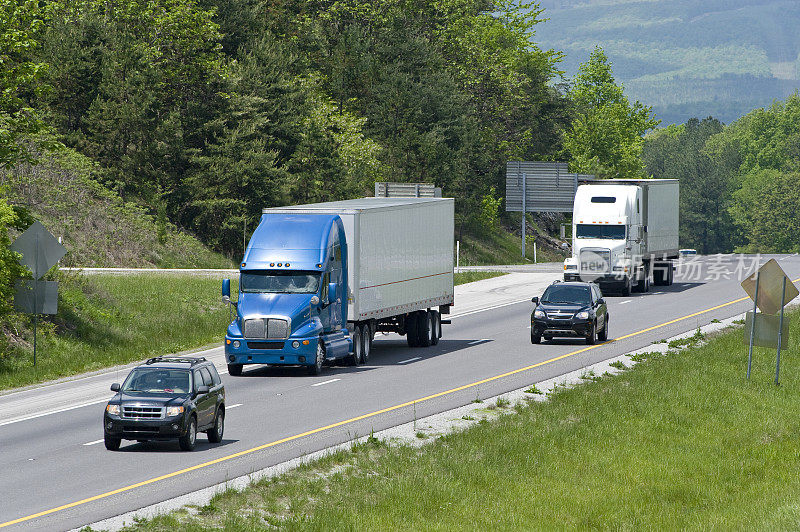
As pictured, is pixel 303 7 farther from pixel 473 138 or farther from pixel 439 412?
pixel 439 412

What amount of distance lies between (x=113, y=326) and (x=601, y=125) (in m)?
86.5

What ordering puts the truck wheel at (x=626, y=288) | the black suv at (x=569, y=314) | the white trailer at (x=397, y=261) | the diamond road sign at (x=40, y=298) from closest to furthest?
the diamond road sign at (x=40, y=298), the white trailer at (x=397, y=261), the black suv at (x=569, y=314), the truck wheel at (x=626, y=288)

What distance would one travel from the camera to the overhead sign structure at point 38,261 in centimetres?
3056

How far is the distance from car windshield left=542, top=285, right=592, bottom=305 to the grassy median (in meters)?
10.3

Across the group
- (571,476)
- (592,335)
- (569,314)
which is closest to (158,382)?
(571,476)

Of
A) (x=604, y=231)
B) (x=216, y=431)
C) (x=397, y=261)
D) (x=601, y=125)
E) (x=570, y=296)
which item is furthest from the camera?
(x=601, y=125)

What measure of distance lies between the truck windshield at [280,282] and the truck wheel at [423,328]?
22.9 feet

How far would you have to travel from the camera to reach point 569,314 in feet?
119

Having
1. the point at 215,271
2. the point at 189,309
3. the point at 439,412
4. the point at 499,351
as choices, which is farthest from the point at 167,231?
the point at 439,412

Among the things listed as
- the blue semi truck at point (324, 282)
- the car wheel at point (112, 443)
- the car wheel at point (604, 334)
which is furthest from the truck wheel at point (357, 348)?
the car wheel at point (112, 443)

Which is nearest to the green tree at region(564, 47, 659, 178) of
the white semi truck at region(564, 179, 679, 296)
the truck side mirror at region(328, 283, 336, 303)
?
the white semi truck at region(564, 179, 679, 296)

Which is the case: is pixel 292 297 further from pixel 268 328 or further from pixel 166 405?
pixel 166 405

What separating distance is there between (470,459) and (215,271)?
37410 millimetres

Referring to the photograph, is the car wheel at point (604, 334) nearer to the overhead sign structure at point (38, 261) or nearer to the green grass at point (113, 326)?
the green grass at point (113, 326)
